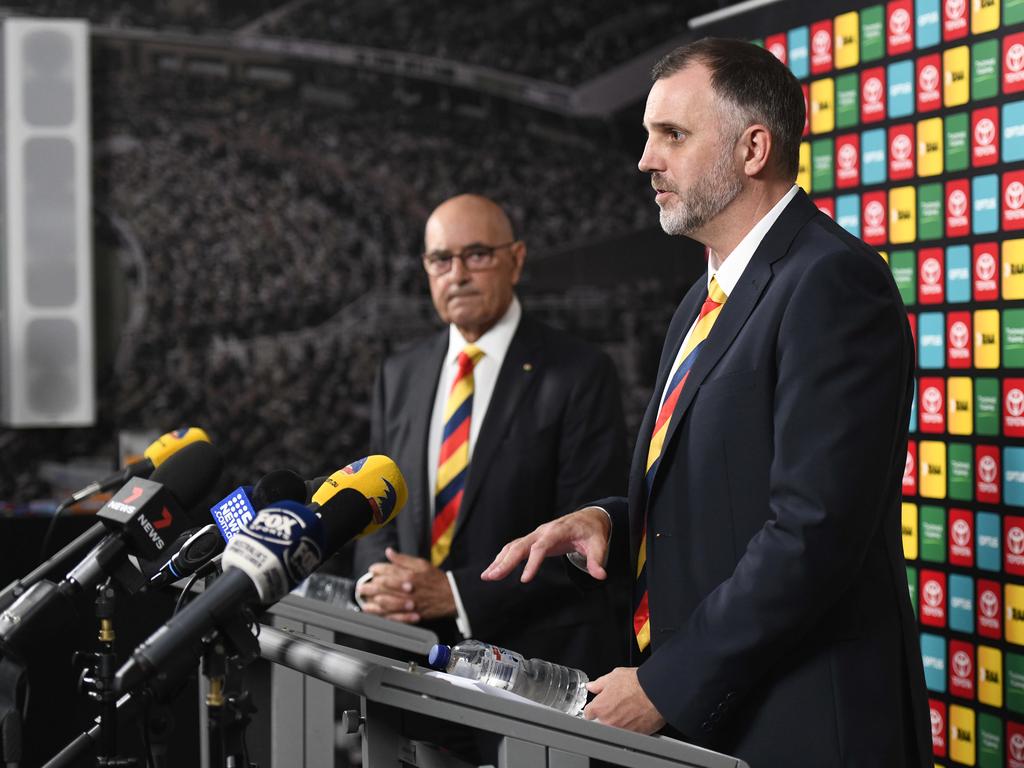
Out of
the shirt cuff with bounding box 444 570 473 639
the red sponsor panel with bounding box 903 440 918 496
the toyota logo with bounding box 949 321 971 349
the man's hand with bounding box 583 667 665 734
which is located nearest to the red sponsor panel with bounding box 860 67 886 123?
the toyota logo with bounding box 949 321 971 349

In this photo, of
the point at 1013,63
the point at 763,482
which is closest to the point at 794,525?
the point at 763,482

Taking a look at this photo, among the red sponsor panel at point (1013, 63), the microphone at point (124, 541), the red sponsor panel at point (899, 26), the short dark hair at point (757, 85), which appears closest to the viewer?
the microphone at point (124, 541)

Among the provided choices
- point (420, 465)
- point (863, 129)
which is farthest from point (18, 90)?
point (863, 129)

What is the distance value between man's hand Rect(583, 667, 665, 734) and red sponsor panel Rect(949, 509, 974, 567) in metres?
1.04

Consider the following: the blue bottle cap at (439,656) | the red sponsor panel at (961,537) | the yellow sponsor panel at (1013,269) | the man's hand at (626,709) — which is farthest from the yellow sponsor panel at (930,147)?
the blue bottle cap at (439,656)

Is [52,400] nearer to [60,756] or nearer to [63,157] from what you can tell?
[63,157]

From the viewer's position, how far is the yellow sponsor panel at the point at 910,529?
91.3 inches

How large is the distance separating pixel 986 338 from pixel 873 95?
1.85 ft

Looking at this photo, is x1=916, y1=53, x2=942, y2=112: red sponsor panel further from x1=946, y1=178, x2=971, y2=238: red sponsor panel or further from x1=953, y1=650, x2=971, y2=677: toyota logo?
x1=953, y1=650, x2=971, y2=677: toyota logo

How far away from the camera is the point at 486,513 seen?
262 cm

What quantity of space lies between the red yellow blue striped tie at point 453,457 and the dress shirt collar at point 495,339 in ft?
0.07

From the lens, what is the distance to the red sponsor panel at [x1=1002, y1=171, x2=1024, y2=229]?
207cm

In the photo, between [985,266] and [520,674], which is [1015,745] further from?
[520,674]

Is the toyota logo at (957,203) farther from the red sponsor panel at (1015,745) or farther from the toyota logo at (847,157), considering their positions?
the red sponsor panel at (1015,745)
